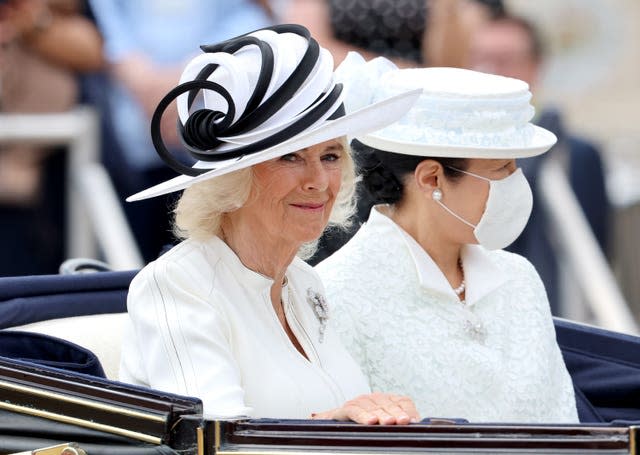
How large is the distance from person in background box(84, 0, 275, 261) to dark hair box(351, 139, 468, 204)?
2184 millimetres

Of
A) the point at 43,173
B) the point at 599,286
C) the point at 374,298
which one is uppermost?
the point at 43,173

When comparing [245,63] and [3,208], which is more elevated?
[3,208]

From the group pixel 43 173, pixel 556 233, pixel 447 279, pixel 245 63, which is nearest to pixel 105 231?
pixel 43 173

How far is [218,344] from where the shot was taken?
2.74 m

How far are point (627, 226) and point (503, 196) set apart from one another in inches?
147

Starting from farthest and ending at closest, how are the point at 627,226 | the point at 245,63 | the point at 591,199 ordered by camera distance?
the point at 627,226 → the point at 591,199 → the point at 245,63

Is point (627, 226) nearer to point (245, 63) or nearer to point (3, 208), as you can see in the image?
point (3, 208)

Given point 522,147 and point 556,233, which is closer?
point 522,147

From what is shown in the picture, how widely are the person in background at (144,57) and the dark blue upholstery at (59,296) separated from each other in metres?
2.21

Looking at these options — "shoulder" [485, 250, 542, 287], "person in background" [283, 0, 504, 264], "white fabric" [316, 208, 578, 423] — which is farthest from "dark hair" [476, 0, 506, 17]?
"white fabric" [316, 208, 578, 423]

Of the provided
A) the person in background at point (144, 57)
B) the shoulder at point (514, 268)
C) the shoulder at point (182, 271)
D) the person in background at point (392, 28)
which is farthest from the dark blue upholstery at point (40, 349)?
the person in background at point (144, 57)

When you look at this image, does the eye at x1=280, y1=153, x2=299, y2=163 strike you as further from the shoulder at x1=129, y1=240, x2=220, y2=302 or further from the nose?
the shoulder at x1=129, y1=240, x2=220, y2=302

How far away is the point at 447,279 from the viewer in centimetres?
342

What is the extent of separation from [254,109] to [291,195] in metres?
0.19
